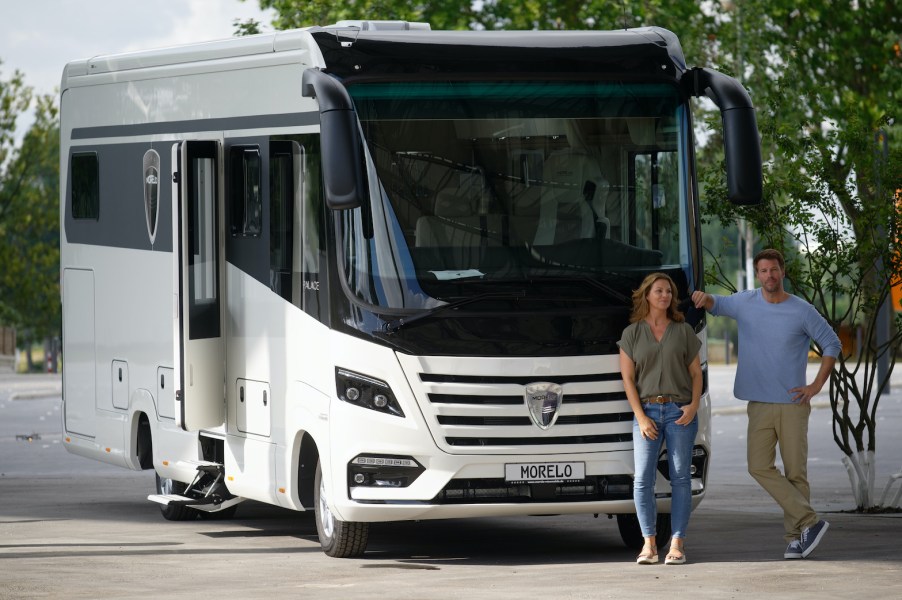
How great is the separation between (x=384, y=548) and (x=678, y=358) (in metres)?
2.57

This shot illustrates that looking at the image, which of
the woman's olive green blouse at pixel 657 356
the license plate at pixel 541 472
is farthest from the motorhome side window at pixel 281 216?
the woman's olive green blouse at pixel 657 356

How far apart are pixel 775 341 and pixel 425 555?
263 centimetres

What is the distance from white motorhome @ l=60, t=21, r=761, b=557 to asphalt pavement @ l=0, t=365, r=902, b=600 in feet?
1.48

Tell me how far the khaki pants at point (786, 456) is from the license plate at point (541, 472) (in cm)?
126

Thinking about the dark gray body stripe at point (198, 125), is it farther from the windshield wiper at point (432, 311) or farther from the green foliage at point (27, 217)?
the green foliage at point (27, 217)

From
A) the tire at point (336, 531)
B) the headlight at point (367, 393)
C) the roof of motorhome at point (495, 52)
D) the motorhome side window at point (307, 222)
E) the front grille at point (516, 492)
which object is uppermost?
the roof of motorhome at point (495, 52)

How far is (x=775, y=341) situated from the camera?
449 inches

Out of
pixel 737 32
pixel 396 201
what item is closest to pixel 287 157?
pixel 396 201

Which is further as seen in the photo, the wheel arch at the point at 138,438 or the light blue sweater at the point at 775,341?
the wheel arch at the point at 138,438

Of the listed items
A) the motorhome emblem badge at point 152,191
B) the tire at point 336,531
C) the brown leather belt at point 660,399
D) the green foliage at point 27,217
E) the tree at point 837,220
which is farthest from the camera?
the green foliage at point 27,217

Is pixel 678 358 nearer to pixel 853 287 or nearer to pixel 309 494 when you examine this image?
pixel 309 494

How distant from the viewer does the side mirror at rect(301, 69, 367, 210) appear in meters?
10.4

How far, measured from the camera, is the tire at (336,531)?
1142 centimetres

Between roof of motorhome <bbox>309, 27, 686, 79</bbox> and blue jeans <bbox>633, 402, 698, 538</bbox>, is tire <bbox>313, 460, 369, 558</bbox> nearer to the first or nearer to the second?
blue jeans <bbox>633, 402, 698, 538</bbox>
